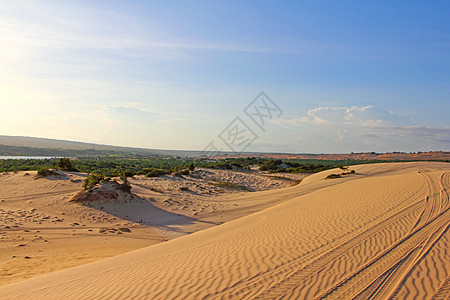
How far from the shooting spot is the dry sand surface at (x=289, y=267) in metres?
4.59

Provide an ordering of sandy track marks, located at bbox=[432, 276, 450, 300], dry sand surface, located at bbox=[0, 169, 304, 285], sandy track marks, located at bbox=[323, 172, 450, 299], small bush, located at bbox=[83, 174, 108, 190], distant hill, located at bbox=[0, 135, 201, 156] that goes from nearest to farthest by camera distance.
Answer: sandy track marks, located at bbox=[432, 276, 450, 300] < sandy track marks, located at bbox=[323, 172, 450, 299] < dry sand surface, located at bbox=[0, 169, 304, 285] < small bush, located at bbox=[83, 174, 108, 190] < distant hill, located at bbox=[0, 135, 201, 156]

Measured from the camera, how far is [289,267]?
551 centimetres

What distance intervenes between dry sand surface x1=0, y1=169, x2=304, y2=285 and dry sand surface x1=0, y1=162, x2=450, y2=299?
1.92 meters

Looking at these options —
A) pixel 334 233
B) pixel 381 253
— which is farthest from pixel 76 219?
pixel 381 253

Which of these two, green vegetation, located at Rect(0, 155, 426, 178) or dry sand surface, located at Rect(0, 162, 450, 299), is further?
green vegetation, located at Rect(0, 155, 426, 178)

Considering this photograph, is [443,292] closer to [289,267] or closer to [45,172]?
[289,267]

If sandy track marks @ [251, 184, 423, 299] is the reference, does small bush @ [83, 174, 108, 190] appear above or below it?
above

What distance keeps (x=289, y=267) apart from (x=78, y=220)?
991cm

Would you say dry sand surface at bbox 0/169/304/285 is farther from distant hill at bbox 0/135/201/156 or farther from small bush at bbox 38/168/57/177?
distant hill at bbox 0/135/201/156

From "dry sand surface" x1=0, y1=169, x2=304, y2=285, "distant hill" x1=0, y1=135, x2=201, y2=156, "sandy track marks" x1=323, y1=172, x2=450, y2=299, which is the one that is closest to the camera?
"sandy track marks" x1=323, y1=172, x2=450, y2=299

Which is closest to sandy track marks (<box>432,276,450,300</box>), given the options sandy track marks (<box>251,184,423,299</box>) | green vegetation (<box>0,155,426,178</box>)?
sandy track marks (<box>251,184,423,299</box>)

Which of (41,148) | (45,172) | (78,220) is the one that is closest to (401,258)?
(78,220)

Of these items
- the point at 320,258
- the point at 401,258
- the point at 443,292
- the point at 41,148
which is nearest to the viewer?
the point at 443,292

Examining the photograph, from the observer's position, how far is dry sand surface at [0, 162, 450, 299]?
459cm
